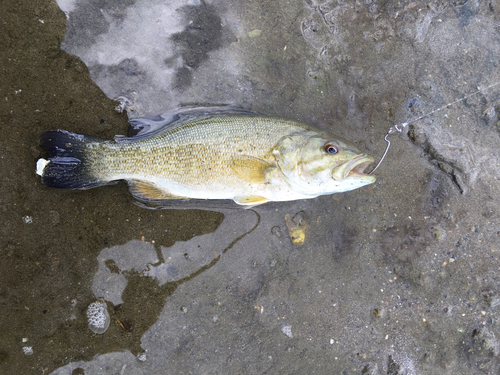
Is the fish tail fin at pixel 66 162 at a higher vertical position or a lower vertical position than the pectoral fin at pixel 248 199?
higher

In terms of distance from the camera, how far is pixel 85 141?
2930 millimetres

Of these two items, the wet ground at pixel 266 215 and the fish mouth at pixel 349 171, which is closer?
the fish mouth at pixel 349 171

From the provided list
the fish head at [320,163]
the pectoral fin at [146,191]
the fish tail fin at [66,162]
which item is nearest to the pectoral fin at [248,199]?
the fish head at [320,163]

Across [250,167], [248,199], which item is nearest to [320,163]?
[250,167]

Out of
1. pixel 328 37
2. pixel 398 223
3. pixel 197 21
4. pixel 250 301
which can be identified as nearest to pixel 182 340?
pixel 250 301

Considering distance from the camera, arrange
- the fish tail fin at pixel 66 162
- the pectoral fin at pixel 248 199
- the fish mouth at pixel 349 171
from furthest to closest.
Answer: the pectoral fin at pixel 248 199 → the fish tail fin at pixel 66 162 → the fish mouth at pixel 349 171

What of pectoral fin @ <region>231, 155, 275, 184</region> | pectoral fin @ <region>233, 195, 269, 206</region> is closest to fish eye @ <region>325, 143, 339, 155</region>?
pectoral fin @ <region>231, 155, 275, 184</region>

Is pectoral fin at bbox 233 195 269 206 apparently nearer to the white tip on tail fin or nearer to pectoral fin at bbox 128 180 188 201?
pectoral fin at bbox 128 180 188 201

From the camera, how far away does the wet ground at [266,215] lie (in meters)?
3.04

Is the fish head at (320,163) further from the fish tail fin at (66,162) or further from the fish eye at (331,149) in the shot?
the fish tail fin at (66,162)

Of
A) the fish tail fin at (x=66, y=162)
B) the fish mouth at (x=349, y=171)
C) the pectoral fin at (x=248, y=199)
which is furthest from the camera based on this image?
the pectoral fin at (x=248, y=199)

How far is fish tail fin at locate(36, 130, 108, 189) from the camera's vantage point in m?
2.89

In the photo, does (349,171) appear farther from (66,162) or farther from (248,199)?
(66,162)

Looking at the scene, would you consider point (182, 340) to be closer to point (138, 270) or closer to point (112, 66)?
point (138, 270)
